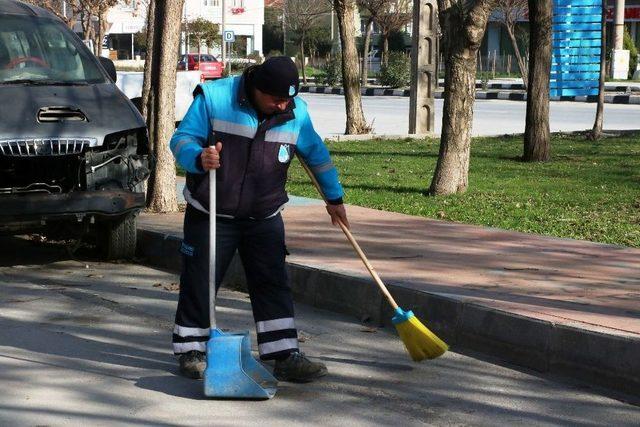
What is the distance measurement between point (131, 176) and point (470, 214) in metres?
3.52

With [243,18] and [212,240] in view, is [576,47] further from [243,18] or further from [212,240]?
[243,18]

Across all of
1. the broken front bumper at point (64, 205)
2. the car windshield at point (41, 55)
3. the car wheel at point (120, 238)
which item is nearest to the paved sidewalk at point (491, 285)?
the car wheel at point (120, 238)

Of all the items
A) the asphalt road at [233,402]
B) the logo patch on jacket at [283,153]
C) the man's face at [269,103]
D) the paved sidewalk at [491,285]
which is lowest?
the asphalt road at [233,402]

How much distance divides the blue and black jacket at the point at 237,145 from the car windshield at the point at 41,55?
4028mm

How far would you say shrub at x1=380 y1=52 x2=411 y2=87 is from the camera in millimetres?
43750

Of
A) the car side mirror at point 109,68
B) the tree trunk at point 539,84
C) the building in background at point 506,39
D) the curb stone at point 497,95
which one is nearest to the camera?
the car side mirror at point 109,68

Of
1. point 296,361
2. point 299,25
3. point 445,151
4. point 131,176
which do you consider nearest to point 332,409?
point 296,361

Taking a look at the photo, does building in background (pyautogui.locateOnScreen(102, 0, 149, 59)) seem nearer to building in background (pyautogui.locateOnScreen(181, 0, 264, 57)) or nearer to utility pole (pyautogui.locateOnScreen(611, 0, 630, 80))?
building in background (pyautogui.locateOnScreen(181, 0, 264, 57))

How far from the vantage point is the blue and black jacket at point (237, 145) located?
588 centimetres

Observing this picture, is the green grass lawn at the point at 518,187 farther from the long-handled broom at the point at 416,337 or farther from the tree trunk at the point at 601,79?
the long-handled broom at the point at 416,337

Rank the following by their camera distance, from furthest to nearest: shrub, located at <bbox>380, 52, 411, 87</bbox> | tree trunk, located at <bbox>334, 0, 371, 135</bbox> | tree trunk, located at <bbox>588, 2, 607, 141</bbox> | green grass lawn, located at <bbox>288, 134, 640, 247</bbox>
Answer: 1. shrub, located at <bbox>380, 52, 411, 87</bbox>
2. tree trunk, located at <bbox>334, 0, 371, 135</bbox>
3. tree trunk, located at <bbox>588, 2, 607, 141</bbox>
4. green grass lawn, located at <bbox>288, 134, 640, 247</bbox>

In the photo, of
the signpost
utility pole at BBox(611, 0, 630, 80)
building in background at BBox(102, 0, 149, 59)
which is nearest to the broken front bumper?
the signpost

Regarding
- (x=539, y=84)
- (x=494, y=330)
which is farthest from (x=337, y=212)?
(x=539, y=84)

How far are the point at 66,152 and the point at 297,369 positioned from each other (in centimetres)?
342
